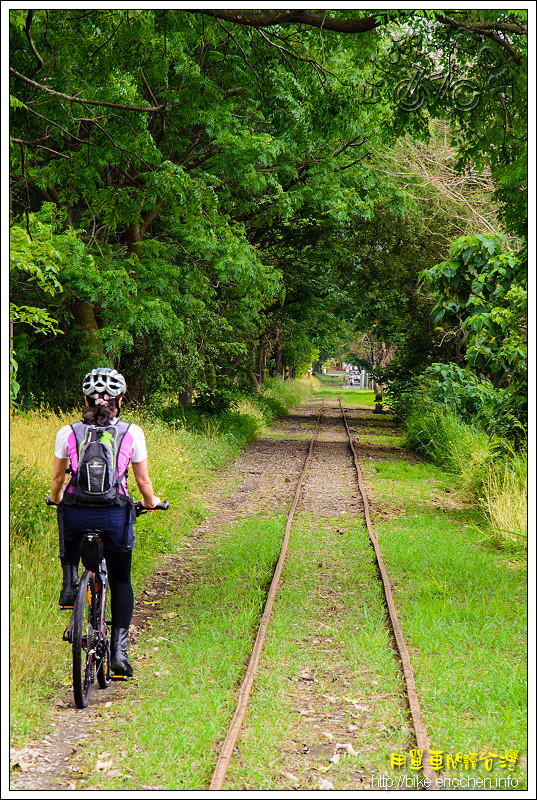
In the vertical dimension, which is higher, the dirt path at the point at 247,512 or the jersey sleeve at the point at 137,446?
the jersey sleeve at the point at 137,446

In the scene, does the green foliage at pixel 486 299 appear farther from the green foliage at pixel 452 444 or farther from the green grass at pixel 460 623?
the green grass at pixel 460 623

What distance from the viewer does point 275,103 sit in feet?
37.9

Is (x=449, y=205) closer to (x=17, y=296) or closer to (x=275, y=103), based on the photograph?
(x=275, y=103)

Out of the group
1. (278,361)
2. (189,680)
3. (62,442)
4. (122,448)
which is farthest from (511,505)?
(278,361)

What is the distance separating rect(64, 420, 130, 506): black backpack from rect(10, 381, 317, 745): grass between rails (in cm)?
163

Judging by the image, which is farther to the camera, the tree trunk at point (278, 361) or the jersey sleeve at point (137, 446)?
the tree trunk at point (278, 361)

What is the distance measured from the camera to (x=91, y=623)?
17.7ft

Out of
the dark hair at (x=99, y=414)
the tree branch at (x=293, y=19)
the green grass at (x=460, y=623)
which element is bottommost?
the green grass at (x=460, y=623)

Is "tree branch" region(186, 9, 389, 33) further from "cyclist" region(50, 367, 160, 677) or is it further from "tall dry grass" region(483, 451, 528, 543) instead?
"tall dry grass" region(483, 451, 528, 543)

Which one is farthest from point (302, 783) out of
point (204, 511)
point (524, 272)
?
point (204, 511)

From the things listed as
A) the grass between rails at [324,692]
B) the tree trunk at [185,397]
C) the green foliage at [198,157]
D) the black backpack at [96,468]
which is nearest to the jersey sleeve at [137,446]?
the black backpack at [96,468]

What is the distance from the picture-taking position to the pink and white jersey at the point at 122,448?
5.07 m

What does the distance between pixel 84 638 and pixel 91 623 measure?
0.50 feet

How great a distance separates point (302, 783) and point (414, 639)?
2647mm
